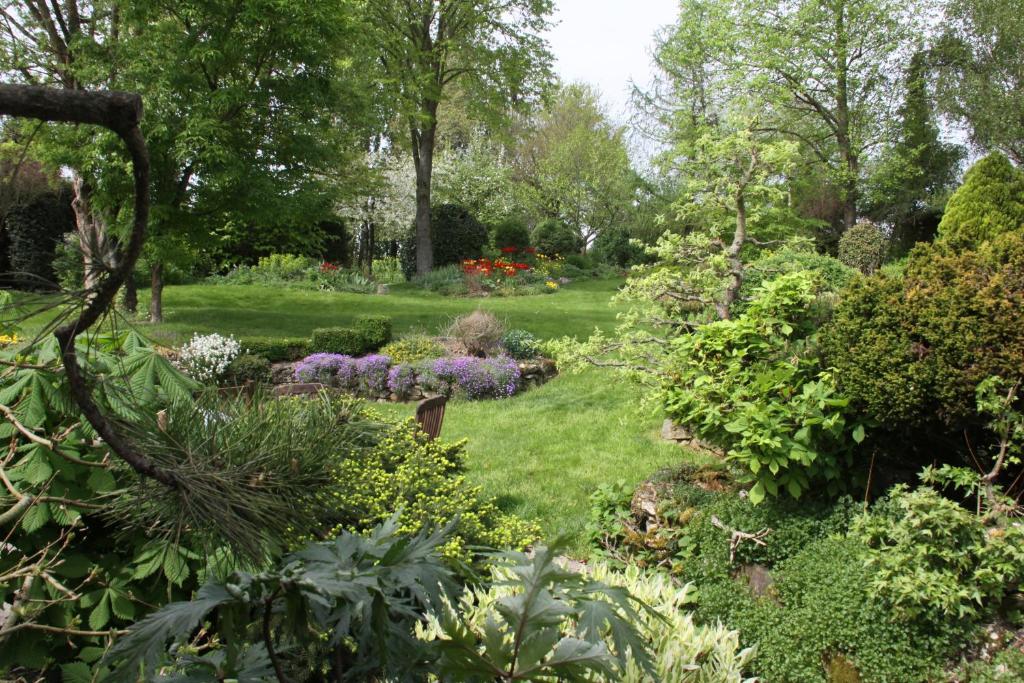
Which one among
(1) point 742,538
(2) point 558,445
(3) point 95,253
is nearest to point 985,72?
(2) point 558,445

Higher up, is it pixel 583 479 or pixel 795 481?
pixel 795 481

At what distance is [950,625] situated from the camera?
3.08m

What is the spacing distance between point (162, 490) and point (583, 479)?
17.6 feet

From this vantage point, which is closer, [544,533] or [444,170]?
[544,533]

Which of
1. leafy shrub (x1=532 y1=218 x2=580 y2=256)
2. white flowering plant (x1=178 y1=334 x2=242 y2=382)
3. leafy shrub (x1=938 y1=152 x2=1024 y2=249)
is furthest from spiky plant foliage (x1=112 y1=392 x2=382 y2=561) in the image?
leafy shrub (x1=532 y1=218 x2=580 y2=256)

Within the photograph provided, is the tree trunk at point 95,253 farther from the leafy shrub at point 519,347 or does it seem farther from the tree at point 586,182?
the tree at point 586,182

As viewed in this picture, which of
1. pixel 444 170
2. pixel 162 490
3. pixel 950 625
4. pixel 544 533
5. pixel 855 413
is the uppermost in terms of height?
pixel 444 170

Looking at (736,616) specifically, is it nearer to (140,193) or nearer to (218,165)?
(140,193)

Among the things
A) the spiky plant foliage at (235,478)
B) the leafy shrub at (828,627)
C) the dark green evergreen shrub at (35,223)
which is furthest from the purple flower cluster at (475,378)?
the dark green evergreen shrub at (35,223)

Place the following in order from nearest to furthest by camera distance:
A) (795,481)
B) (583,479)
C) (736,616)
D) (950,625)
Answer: (950,625), (736,616), (795,481), (583,479)

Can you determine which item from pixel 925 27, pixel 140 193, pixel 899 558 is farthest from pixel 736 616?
pixel 925 27

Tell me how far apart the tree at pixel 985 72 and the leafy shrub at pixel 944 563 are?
21.7 metres

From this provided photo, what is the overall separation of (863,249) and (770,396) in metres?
14.0

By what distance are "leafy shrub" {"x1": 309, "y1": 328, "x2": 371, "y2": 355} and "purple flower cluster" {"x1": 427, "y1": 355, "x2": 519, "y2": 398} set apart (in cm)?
207
